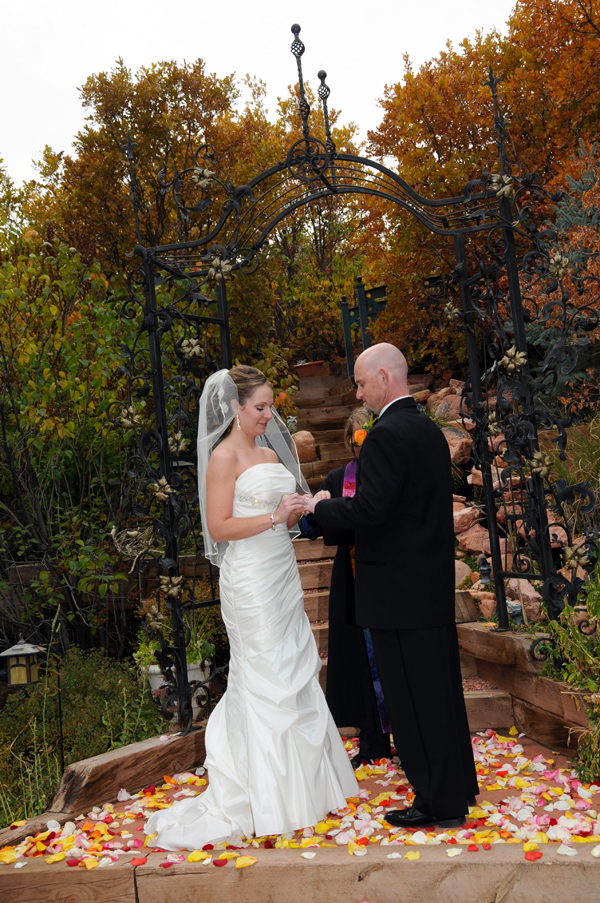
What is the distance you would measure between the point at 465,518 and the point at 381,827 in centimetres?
334

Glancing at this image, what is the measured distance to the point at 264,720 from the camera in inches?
121

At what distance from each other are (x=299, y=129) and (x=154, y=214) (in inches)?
242

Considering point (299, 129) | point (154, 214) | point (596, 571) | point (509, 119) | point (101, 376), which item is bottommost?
point (596, 571)

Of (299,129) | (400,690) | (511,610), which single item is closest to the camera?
(400,690)

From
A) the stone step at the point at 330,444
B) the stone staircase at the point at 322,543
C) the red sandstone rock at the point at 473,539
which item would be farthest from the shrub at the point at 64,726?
the stone step at the point at 330,444

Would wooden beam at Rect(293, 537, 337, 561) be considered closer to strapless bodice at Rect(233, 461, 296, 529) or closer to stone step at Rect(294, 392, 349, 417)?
strapless bodice at Rect(233, 461, 296, 529)

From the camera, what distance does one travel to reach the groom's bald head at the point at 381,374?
305 cm

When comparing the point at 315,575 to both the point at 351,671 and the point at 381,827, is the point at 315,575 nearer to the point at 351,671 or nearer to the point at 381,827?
the point at 351,671

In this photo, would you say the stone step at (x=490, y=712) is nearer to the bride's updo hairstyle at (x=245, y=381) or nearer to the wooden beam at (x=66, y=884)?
the wooden beam at (x=66, y=884)

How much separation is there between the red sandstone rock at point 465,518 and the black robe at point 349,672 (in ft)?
8.07

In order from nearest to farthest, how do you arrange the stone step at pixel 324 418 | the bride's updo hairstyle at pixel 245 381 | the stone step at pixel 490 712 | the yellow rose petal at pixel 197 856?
1. the yellow rose petal at pixel 197 856
2. the bride's updo hairstyle at pixel 245 381
3. the stone step at pixel 490 712
4. the stone step at pixel 324 418

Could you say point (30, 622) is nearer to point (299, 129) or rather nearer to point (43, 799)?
point (43, 799)

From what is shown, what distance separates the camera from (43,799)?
356cm

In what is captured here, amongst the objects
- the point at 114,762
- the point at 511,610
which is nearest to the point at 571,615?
the point at 511,610
